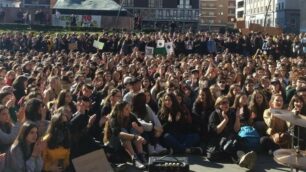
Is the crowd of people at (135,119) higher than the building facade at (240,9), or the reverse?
A: the building facade at (240,9)

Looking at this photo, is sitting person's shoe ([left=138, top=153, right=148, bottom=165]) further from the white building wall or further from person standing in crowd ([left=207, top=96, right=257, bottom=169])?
the white building wall

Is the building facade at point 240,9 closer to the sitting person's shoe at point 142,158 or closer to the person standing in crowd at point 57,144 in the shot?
the sitting person's shoe at point 142,158

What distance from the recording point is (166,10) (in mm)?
71750

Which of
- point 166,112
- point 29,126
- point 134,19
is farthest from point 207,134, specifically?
point 134,19

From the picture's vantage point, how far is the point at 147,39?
29.8m

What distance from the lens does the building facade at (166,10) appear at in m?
71.0

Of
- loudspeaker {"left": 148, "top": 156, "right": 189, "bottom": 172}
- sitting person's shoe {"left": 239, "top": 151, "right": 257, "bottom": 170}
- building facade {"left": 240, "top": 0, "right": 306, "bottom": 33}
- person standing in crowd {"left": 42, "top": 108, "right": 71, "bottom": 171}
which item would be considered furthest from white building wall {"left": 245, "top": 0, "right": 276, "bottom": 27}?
person standing in crowd {"left": 42, "top": 108, "right": 71, "bottom": 171}

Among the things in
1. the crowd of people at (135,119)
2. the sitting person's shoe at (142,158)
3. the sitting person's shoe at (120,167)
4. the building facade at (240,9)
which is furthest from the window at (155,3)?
the sitting person's shoe at (120,167)

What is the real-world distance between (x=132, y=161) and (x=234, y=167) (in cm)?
191

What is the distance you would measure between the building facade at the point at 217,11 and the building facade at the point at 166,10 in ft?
176

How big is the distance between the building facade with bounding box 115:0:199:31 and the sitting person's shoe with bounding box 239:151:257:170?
6206 centimetres

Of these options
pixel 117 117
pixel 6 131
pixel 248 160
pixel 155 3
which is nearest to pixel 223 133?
pixel 248 160

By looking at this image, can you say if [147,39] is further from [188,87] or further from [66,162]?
[66,162]

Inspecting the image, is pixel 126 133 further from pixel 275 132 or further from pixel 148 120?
pixel 275 132
